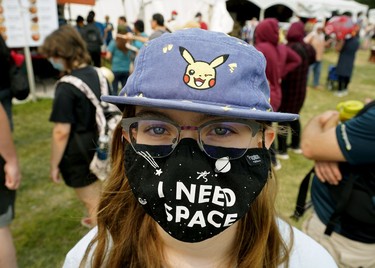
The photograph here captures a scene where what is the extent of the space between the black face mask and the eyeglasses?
0.02 meters

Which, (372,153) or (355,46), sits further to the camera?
(355,46)

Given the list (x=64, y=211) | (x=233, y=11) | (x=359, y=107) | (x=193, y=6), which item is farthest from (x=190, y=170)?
(x=233, y=11)

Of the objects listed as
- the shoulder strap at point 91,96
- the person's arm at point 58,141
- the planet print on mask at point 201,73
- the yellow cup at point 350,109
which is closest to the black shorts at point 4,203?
the person's arm at point 58,141

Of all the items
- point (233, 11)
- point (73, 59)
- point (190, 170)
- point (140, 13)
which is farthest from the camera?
point (233, 11)

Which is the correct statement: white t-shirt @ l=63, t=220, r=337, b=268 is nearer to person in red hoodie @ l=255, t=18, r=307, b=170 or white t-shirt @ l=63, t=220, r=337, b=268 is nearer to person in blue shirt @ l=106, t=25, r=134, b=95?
person in red hoodie @ l=255, t=18, r=307, b=170

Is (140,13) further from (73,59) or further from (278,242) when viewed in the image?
(278,242)

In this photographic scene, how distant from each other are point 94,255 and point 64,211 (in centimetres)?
262

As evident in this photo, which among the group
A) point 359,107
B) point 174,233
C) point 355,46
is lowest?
point 355,46

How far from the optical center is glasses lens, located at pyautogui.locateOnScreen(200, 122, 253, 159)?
103cm

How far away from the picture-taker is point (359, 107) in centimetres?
168

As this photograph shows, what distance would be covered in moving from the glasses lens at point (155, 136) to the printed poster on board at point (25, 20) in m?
5.95

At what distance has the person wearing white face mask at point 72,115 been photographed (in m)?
2.54

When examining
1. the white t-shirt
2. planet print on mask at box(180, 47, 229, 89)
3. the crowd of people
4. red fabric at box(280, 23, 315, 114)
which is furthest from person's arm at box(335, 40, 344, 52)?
planet print on mask at box(180, 47, 229, 89)

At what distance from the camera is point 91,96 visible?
8.40ft
